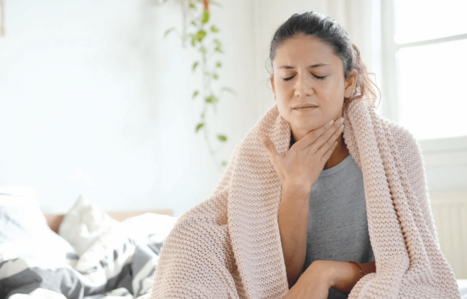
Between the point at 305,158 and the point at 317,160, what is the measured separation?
30 millimetres

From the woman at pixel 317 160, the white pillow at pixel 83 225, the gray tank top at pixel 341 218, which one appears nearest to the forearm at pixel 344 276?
the woman at pixel 317 160

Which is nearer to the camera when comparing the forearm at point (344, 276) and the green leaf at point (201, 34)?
the forearm at point (344, 276)

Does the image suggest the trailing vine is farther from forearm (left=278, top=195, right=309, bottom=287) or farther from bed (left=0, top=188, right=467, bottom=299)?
forearm (left=278, top=195, right=309, bottom=287)

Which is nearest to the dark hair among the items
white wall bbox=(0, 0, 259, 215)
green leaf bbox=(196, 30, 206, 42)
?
white wall bbox=(0, 0, 259, 215)

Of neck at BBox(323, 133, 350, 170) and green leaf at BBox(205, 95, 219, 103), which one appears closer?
neck at BBox(323, 133, 350, 170)

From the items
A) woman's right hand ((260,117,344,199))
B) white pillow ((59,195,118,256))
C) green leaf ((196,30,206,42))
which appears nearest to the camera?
woman's right hand ((260,117,344,199))

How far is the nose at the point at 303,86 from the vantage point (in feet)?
3.59

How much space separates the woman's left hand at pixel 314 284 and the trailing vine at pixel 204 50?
1.52 meters

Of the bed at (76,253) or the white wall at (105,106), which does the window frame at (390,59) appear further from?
the bed at (76,253)

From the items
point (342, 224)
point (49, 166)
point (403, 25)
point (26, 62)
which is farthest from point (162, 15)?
point (342, 224)

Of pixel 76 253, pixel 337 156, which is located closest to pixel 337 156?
pixel 337 156

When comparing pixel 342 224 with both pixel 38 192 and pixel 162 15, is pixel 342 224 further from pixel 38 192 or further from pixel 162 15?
pixel 162 15

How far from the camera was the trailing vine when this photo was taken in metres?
2.44

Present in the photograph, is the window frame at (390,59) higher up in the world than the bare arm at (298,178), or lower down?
higher up
